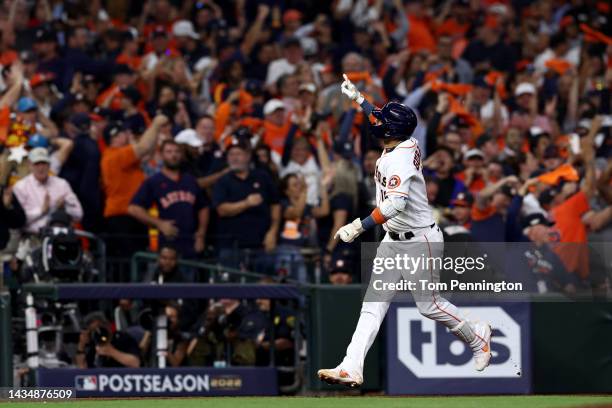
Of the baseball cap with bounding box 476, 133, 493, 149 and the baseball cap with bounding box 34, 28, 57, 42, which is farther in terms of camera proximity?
the baseball cap with bounding box 34, 28, 57, 42

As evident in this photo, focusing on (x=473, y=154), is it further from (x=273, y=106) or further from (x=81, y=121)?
(x=81, y=121)

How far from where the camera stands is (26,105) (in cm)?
1459

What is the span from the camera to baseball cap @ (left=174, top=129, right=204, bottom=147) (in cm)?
1525

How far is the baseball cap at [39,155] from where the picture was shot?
13.4 metres

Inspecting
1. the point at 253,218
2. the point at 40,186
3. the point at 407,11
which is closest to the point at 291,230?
the point at 253,218

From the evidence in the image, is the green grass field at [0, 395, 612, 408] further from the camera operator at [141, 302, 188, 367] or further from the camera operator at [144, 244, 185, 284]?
the camera operator at [144, 244, 185, 284]

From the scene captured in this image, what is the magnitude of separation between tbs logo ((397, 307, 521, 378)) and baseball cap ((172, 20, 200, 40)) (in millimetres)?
8006

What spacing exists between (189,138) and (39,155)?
7.48ft

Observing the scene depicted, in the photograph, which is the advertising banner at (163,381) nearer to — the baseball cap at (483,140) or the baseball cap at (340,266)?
the baseball cap at (340,266)

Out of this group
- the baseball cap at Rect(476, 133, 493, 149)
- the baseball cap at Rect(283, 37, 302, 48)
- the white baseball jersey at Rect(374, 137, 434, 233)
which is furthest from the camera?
the baseball cap at Rect(283, 37, 302, 48)

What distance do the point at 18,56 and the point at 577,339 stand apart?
A: 8.57 m

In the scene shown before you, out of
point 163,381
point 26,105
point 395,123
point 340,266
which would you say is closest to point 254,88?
point 26,105

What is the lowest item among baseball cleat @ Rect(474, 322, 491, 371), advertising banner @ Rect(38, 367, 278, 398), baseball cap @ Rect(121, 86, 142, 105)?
advertising banner @ Rect(38, 367, 278, 398)

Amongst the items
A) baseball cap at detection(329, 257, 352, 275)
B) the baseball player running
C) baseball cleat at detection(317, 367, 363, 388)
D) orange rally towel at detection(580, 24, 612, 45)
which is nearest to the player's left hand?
the baseball player running
